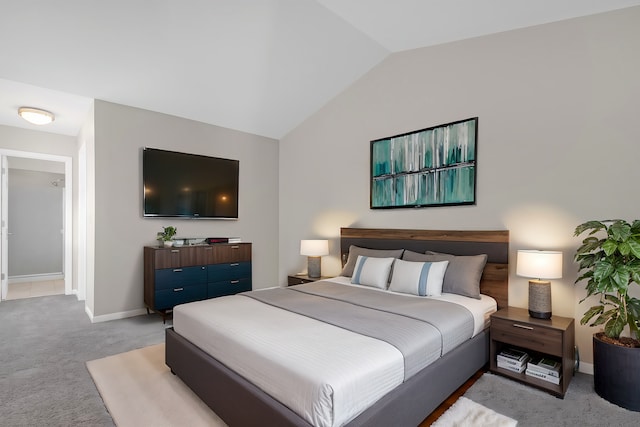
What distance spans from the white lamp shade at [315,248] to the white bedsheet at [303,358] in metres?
2.10

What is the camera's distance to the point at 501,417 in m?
2.04

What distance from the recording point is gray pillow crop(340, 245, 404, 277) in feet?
12.1

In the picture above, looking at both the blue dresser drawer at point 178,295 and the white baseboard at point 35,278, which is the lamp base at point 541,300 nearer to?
the blue dresser drawer at point 178,295

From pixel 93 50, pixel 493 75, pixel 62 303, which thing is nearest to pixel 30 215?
pixel 62 303

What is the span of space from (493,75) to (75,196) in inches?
241

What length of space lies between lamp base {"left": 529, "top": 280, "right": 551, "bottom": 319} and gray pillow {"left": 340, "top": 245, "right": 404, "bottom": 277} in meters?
1.32

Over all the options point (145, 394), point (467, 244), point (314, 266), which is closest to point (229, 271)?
point (314, 266)

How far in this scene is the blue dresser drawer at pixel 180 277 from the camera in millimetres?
3904

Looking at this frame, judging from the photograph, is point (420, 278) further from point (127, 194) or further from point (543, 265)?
point (127, 194)

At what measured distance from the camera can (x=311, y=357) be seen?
1.62 metres

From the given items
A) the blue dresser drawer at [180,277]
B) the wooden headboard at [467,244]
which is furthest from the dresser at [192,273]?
the wooden headboard at [467,244]

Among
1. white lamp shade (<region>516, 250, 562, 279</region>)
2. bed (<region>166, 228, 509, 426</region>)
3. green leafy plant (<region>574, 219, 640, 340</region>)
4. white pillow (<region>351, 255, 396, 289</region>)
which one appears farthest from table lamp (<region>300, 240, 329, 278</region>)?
green leafy plant (<region>574, 219, 640, 340</region>)

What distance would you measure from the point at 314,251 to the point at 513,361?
259 cm

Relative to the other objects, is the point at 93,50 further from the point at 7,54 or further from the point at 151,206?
the point at 151,206
